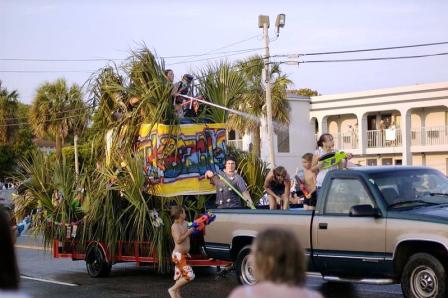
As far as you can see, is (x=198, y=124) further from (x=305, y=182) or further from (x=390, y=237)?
(x=390, y=237)

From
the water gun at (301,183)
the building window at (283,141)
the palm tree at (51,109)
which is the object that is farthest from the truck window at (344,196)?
the palm tree at (51,109)

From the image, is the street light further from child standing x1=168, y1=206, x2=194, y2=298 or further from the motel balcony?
child standing x1=168, y1=206, x2=194, y2=298

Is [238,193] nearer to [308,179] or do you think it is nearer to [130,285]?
[308,179]

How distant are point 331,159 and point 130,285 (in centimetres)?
425

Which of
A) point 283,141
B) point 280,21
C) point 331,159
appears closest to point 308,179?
point 331,159

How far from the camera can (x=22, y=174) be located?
15367 millimetres

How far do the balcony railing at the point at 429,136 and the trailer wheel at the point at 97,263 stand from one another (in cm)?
2820

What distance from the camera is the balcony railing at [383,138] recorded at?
4088 centimetres

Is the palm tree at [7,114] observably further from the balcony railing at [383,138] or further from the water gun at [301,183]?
the water gun at [301,183]

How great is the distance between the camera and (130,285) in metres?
13.0

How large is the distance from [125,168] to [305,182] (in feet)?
11.5

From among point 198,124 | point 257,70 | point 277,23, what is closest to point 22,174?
point 198,124

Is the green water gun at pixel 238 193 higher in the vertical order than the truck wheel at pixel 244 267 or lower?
higher

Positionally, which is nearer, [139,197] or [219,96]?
[139,197]
